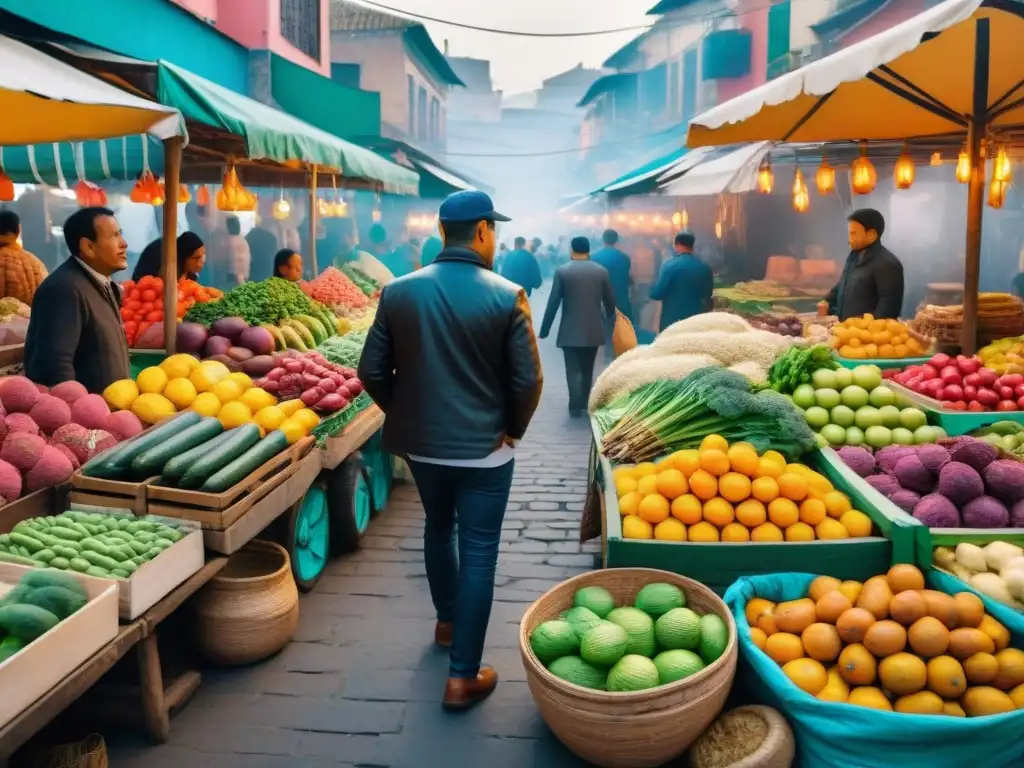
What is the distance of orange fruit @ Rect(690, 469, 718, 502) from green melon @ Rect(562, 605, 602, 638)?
756 mm

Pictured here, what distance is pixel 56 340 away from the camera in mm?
4516

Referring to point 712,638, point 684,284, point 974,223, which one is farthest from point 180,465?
point 684,284

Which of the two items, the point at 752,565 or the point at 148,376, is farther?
the point at 148,376

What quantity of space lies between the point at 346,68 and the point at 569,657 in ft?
90.4

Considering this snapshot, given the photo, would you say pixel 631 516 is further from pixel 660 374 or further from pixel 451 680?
pixel 660 374

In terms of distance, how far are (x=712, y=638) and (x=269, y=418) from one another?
9.38 feet

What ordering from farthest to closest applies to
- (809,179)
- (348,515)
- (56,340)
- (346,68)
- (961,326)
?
1. (346,68)
2. (809,179)
3. (961,326)
4. (348,515)
5. (56,340)

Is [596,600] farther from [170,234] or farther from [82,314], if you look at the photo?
[170,234]

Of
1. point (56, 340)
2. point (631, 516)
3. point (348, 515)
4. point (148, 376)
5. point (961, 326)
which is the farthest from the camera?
point (961, 326)

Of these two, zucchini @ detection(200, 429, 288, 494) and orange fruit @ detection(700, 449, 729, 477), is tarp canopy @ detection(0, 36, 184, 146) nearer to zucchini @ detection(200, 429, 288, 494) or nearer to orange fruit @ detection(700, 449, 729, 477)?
zucchini @ detection(200, 429, 288, 494)

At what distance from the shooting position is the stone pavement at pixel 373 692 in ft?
11.1

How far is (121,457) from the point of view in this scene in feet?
13.0

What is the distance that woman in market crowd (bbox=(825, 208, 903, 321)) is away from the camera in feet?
23.9

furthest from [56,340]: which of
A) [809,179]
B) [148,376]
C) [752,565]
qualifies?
[809,179]
